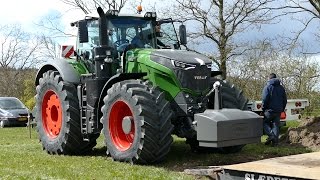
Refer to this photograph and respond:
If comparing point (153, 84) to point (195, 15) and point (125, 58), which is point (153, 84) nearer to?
point (125, 58)

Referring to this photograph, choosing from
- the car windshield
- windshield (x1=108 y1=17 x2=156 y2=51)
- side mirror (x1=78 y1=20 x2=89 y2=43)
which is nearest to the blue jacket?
windshield (x1=108 y1=17 x2=156 y2=51)

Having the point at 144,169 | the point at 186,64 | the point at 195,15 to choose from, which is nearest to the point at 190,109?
the point at 186,64

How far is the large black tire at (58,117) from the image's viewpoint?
10484mm

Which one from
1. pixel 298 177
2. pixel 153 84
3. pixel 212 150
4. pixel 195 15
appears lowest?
pixel 212 150

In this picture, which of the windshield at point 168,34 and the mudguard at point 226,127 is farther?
the windshield at point 168,34

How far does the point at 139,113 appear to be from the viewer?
8.73 meters

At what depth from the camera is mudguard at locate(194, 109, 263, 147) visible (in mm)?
8203

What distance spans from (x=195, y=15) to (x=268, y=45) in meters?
4.11

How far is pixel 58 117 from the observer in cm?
1111

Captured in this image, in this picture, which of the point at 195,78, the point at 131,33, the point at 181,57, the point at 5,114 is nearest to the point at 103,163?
the point at 195,78

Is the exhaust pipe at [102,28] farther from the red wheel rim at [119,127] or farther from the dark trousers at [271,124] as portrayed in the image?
the dark trousers at [271,124]

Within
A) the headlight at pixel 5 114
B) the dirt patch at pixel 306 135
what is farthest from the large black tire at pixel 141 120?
the headlight at pixel 5 114

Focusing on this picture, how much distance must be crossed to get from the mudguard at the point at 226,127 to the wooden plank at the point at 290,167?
2.46 metres

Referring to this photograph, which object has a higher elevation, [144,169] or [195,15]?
[195,15]
